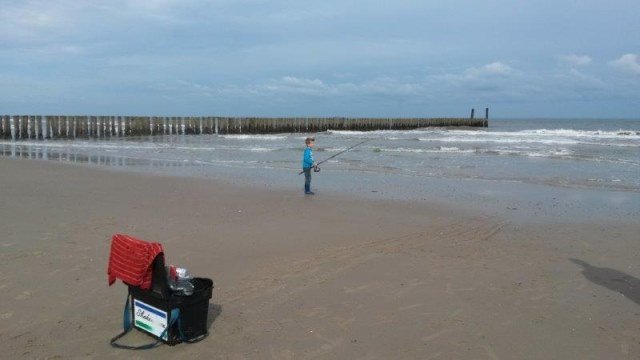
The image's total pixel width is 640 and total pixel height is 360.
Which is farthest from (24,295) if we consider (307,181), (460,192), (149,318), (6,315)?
(460,192)

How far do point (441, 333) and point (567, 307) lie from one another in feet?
4.38

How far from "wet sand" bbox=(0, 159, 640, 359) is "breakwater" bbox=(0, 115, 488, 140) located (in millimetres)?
27440

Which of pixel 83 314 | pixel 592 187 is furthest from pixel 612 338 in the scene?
pixel 592 187

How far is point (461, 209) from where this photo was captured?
9.03 metres

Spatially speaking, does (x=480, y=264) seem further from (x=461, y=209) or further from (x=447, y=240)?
(x=461, y=209)

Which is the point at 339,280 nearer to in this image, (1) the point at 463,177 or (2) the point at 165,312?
(2) the point at 165,312

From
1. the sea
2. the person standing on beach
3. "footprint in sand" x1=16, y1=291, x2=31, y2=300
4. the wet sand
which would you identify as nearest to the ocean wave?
the sea

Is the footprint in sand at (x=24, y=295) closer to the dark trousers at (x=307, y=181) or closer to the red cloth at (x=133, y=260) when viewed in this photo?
the red cloth at (x=133, y=260)

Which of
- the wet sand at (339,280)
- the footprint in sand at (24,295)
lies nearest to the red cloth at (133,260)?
the wet sand at (339,280)

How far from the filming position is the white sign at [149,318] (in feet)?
11.8

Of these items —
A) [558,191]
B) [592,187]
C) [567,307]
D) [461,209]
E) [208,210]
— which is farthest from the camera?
[592,187]

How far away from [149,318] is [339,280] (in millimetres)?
1931

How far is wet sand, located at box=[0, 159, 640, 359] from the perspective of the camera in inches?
147

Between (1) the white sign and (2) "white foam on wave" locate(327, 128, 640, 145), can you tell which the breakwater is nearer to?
(2) "white foam on wave" locate(327, 128, 640, 145)
